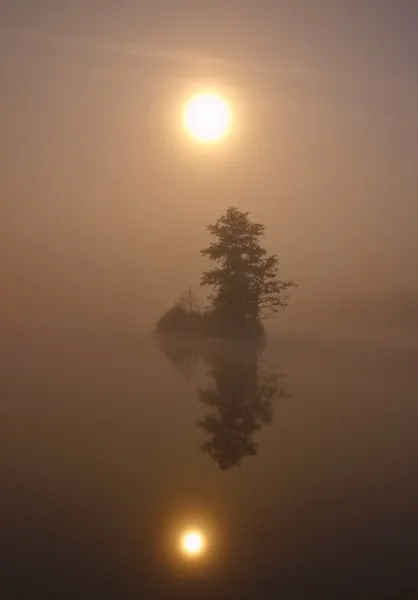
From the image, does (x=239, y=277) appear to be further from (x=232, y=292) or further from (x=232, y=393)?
(x=232, y=393)

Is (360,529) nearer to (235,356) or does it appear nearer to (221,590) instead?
(221,590)

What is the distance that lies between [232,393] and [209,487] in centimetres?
311

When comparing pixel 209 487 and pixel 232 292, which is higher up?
pixel 232 292

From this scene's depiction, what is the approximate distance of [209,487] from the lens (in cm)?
366

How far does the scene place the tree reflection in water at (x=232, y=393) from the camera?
4609 millimetres

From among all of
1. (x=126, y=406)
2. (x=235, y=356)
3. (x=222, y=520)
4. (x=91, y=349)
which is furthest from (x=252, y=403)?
(x=91, y=349)

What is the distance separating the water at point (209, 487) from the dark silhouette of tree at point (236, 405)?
0.03 meters

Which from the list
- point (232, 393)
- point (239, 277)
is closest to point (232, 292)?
point (239, 277)

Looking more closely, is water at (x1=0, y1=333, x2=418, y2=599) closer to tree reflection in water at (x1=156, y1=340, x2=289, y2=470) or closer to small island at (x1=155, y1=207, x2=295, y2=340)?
tree reflection in water at (x1=156, y1=340, x2=289, y2=470)

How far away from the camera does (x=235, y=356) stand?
10.7 meters

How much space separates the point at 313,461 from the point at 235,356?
6357 mm

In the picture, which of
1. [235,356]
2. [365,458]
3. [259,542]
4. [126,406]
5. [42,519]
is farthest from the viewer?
[235,356]

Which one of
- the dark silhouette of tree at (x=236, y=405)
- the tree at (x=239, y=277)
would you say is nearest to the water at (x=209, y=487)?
the dark silhouette of tree at (x=236, y=405)

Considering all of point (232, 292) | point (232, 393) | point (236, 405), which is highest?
point (232, 292)
